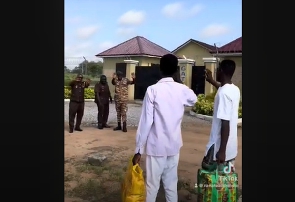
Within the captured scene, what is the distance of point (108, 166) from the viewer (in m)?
3.95

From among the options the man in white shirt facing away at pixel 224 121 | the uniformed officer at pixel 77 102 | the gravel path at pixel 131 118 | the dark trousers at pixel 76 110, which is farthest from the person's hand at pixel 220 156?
the dark trousers at pixel 76 110

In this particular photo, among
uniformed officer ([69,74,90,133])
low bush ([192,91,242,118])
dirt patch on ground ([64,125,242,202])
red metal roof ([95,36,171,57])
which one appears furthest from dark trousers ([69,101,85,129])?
low bush ([192,91,242,118])

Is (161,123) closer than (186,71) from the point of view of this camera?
Yes

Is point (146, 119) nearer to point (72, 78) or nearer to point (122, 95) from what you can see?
point (72, 78)

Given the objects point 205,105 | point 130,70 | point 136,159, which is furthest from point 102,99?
point 136,159

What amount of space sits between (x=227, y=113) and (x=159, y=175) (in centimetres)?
68

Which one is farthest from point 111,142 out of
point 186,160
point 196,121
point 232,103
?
point 232,103

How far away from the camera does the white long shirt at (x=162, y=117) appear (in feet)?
7.94

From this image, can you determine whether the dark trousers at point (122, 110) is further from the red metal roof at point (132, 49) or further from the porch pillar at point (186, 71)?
the porch pillar at point (186, 71)

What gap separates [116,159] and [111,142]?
883 millimetres

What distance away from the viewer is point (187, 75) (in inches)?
253

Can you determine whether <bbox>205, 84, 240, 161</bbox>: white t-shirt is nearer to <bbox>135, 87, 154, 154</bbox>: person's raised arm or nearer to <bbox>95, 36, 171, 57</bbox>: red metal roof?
<bbox>135, 87, 154, 154</bbox>: person's raised arm

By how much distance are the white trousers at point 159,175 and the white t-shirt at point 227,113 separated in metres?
0.32

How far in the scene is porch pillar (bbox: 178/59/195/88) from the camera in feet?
20.8
